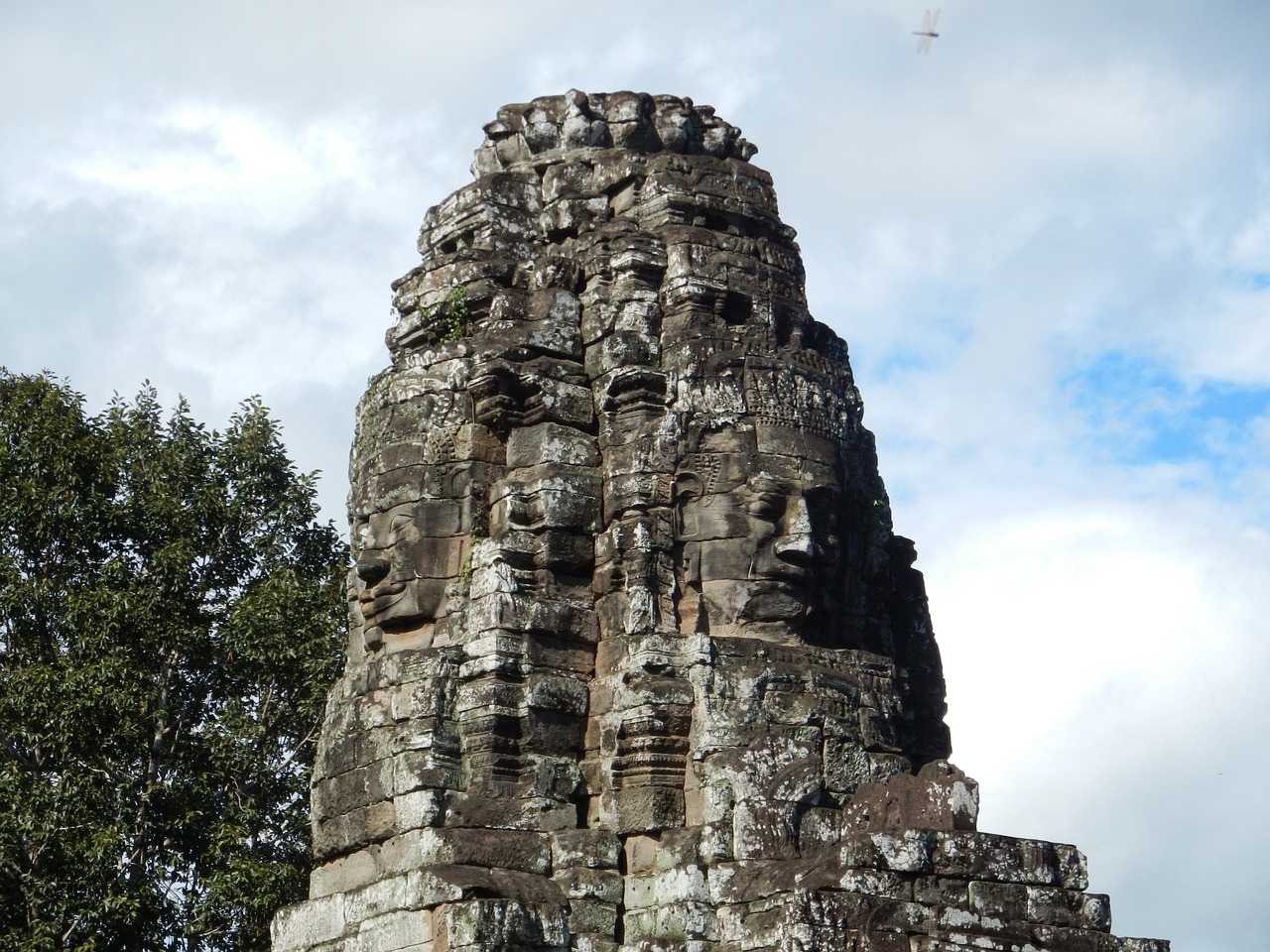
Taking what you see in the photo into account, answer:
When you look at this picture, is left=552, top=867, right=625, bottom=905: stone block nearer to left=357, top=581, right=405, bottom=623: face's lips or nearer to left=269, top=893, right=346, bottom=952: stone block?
left=269, top=893, right=346, bottom=952: stone block

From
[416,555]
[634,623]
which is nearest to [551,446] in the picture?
[416,555]

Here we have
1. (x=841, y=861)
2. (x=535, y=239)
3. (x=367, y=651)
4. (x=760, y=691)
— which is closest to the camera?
(x=841, y=861)

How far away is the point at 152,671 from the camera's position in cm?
2356

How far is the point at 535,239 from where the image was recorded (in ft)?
62.4

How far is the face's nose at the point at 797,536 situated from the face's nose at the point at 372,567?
10.1ft

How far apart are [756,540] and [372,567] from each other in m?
3.02

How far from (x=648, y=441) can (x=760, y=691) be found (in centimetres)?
217

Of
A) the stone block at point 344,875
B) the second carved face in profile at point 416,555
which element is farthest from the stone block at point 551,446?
the stone block at point 344,875

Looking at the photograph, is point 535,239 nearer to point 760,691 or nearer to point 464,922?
point 760,691

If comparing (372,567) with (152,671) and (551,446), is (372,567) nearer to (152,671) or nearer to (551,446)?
(551,446)

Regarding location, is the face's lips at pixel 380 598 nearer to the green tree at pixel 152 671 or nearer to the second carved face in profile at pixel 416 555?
the second carved face in profile at pixel 416 555

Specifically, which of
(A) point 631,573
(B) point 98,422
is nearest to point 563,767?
(A) point 631,573

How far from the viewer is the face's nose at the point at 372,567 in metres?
17.5

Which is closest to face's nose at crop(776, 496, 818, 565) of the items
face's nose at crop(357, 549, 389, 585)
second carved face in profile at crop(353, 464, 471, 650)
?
second carved face in profile at crop(353, 464, 471, 650)
